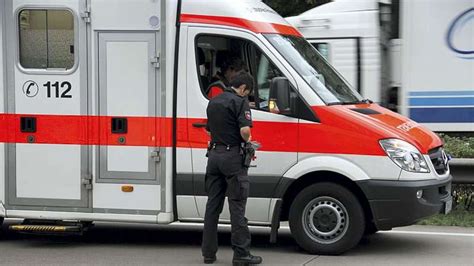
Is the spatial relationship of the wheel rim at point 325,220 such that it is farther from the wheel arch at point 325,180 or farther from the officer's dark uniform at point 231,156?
the officer's dark uniform at point 231,156

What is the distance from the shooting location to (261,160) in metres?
7.66

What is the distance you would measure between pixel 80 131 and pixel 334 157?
2623 mm

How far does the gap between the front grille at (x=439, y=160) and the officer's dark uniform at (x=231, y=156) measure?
1.91 metres

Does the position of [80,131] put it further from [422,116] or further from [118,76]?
[422,116]

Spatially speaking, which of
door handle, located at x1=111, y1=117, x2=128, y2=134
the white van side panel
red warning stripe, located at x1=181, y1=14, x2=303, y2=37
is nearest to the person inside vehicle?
red warning stripe, located at x1=181, y1=14, x2=303, y2=37

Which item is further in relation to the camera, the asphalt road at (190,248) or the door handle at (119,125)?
the door handle at (119,125)

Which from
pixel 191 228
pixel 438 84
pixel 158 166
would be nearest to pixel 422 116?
pixel 438 84

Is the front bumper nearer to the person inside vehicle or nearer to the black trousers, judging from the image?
the black trousers

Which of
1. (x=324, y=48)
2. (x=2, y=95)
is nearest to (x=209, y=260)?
(x=2, y=95)

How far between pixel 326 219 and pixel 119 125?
2.30 m

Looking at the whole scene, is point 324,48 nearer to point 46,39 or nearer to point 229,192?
point 46,39

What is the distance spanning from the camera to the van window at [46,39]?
8.06 meters

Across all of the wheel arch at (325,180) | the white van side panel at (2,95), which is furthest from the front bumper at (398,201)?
the white van side panel at (2,95)

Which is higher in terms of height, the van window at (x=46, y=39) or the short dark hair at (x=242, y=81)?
the van window at (x=46, y=39)
